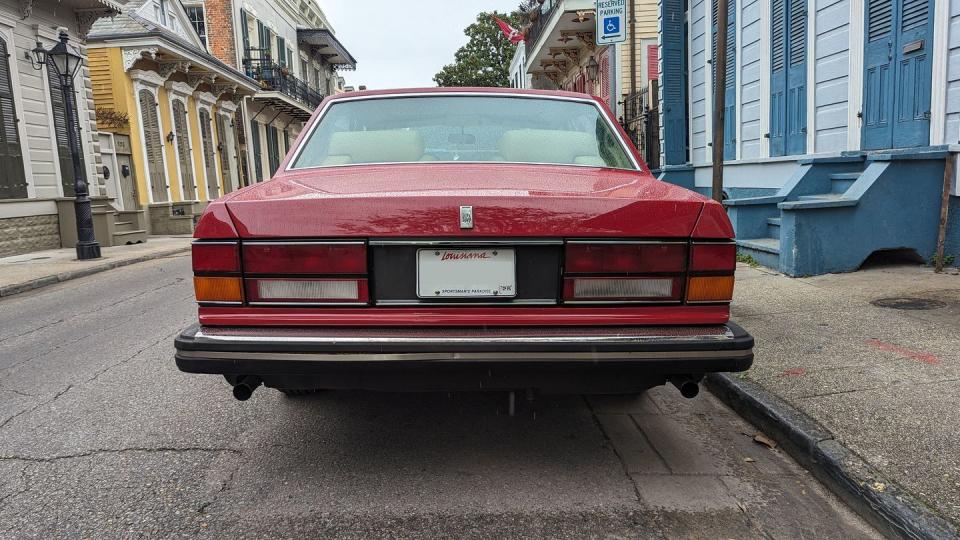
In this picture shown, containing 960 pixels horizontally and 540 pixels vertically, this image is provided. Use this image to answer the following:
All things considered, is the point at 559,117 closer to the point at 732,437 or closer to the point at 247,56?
the point at 732,437

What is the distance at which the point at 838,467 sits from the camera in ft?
8.89

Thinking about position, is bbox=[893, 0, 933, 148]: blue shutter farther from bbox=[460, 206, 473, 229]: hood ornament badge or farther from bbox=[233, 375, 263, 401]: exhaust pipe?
bbox=[233, 375, 263, 401]: exhaust pipe

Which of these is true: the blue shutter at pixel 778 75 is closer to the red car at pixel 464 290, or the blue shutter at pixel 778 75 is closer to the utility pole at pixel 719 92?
the utility pole at pixel 719 92

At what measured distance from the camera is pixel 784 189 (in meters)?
8.06

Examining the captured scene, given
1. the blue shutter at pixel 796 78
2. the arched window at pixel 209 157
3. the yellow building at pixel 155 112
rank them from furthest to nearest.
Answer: the arched window at pixel 209 157
the yellow building at pixel 155 112
the blue shutter at pixel 796 78

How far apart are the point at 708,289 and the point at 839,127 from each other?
272 inches

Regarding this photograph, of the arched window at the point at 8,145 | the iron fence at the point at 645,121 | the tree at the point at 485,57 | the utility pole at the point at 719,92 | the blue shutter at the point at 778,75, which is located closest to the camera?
the utility pole at the point at 719,92

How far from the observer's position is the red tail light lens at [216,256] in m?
2.58

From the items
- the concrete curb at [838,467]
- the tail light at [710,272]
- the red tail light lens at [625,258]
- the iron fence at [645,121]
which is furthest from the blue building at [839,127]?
the red tail light lens at [625,258]

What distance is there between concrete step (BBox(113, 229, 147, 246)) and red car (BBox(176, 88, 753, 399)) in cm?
1464

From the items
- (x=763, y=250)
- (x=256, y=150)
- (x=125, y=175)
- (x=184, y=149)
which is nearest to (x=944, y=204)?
(x=763, y=250)

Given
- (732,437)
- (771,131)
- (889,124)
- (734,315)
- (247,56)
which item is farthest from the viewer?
(247,56)

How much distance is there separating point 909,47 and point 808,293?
3018mm

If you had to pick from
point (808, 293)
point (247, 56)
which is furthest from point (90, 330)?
point (247, 56)
